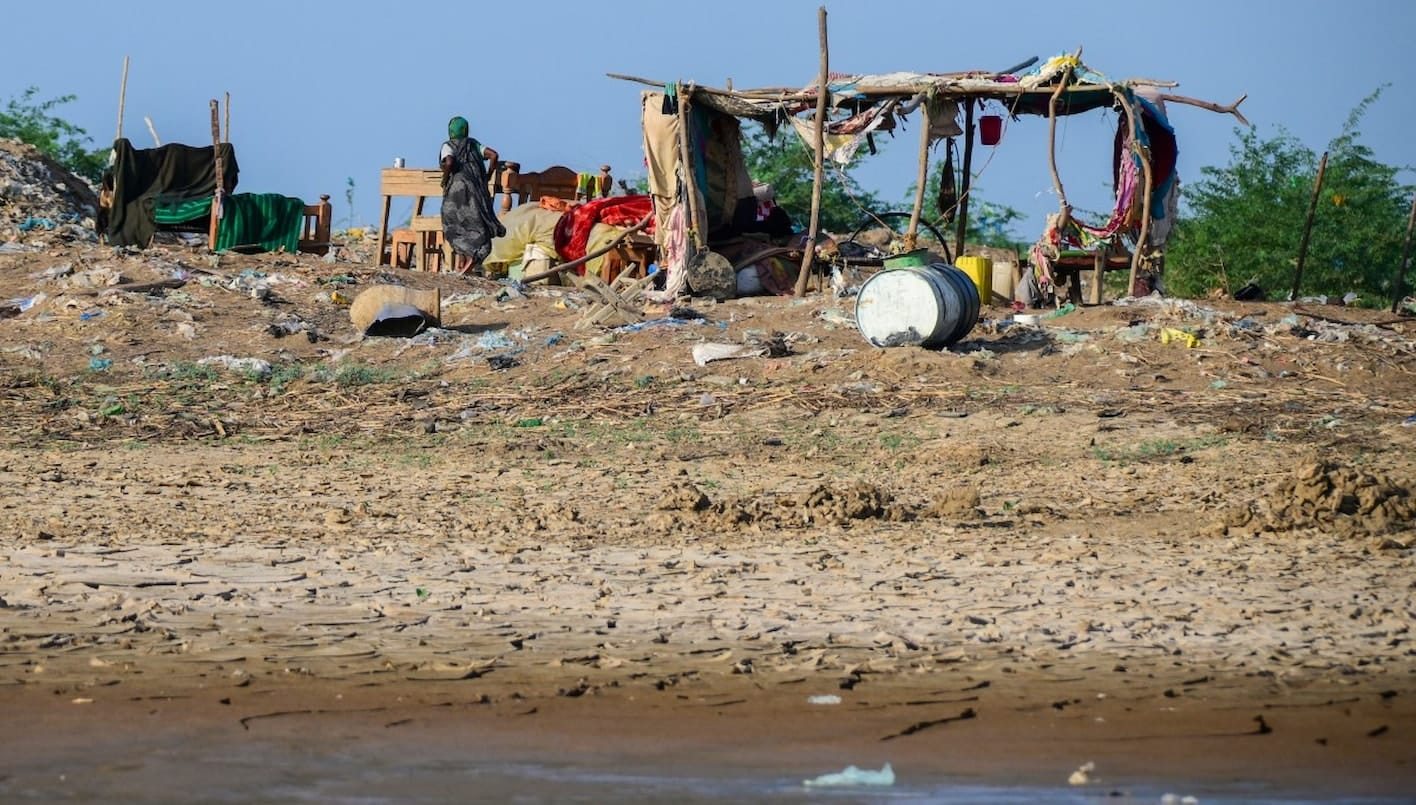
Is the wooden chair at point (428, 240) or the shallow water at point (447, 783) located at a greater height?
the wooden chair at point (428, 240)

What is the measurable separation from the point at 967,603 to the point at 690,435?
3.82m

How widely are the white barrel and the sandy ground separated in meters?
0.17

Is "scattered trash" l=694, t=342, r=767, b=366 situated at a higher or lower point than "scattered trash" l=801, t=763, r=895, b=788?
higher

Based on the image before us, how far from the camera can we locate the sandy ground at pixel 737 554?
3.90m

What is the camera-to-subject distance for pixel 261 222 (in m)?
15.6

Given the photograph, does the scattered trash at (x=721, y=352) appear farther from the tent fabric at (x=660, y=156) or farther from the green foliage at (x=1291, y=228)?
the green foliage at (x=1291, y=228)

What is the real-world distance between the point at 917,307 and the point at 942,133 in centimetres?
331

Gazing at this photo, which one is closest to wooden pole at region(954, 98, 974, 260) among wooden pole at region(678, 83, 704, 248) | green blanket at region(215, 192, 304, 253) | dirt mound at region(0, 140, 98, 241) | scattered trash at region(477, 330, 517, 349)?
wooden pole at region(678, 83, 704, 248)

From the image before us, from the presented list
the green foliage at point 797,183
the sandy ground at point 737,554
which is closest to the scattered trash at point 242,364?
the sandy ground at point 737,554

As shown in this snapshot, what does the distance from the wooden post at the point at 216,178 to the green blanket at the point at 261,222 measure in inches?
1.9

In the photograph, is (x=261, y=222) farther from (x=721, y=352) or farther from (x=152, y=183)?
(x=721, y=352)

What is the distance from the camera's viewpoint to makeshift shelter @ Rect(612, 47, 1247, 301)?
12.5m

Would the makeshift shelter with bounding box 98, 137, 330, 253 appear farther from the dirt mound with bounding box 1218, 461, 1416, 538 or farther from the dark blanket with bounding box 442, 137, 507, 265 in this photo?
the dirt mound with bounding box 1218, 461, 1416, 538

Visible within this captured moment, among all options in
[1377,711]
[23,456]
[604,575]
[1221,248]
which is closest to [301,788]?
[604,575]
